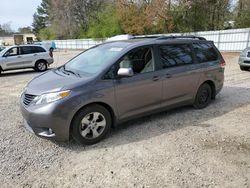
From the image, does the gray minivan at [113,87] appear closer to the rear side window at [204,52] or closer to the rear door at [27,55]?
the rear side window at [204,52]

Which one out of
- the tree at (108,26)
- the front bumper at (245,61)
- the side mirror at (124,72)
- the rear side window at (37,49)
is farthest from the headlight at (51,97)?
the tree at (108,26)

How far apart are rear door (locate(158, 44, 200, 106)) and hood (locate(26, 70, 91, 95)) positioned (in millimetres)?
1644

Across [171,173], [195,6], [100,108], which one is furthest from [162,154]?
[195,6]

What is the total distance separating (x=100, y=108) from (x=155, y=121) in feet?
4.59

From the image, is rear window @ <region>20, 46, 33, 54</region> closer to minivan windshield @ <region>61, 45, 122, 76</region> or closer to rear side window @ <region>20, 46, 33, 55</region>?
rear side window @ <region>20, 46, 33, 55</region>

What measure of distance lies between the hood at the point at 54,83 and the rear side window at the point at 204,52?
2766 millimetres

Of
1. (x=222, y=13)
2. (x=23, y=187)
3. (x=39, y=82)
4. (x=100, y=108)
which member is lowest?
(x=23, y=187)

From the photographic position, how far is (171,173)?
316 cm

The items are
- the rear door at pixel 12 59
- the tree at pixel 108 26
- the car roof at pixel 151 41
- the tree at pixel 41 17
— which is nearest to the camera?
the car roof at pixel 151 41

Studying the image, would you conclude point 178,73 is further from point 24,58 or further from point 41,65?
point 41,65

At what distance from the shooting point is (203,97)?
18.8 ft

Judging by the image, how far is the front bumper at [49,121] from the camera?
3588 millimetres

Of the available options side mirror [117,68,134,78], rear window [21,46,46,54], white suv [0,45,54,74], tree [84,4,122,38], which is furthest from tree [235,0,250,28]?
side mirror [117,68,134,78]

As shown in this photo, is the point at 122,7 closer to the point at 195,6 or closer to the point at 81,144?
the point at 195,6
